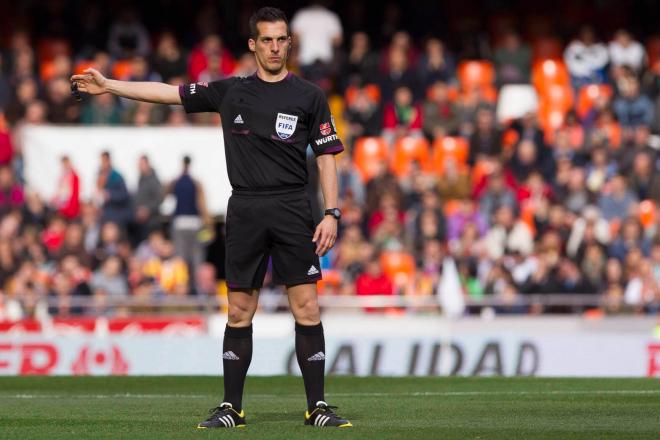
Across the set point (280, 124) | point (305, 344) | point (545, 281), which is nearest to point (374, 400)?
point (305, 344)

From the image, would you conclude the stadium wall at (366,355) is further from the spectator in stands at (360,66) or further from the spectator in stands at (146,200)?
the spectator in stands at (360,66)

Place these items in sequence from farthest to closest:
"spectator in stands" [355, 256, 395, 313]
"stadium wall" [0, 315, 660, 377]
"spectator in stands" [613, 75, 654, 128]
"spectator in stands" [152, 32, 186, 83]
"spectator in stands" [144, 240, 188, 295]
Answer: "spectator in stands" [613, 75, 654, 128]
"spectator in stands" [152, 32, 186, 83]
"spectator in stands" [144, 240, 188, 295]
"spectator in stands" [355, 256, 395, 313]
"stadium wall" [0, 315, 660, 377]

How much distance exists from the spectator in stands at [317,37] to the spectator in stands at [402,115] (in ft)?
4.25

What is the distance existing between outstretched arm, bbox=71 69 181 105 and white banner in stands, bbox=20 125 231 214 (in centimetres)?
1329

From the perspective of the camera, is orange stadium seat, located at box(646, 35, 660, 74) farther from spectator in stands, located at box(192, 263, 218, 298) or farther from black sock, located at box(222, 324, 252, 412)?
black sock, located at box(222, 324, 252, 412)

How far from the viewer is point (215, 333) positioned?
1886cm

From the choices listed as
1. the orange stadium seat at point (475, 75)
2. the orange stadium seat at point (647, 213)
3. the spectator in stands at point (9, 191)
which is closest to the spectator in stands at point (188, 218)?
the spectator in stands at point (9, 191)

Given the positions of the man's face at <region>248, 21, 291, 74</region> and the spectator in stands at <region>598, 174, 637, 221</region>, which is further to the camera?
the spectator in stands at <region>598, 174, 637, 221</region>

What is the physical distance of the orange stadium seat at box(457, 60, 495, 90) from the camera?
24641mm

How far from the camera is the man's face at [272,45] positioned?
890 centimetres

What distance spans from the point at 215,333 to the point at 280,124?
10105 millimetres

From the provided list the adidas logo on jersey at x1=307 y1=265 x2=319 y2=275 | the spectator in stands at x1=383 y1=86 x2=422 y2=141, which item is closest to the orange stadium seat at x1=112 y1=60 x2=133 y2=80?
the spectator in stands at x1=383 y1=86 x2=422 y2=141

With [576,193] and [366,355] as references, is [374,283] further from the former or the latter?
[576,193]

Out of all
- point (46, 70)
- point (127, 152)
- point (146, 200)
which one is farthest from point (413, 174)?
point (46, 70)
